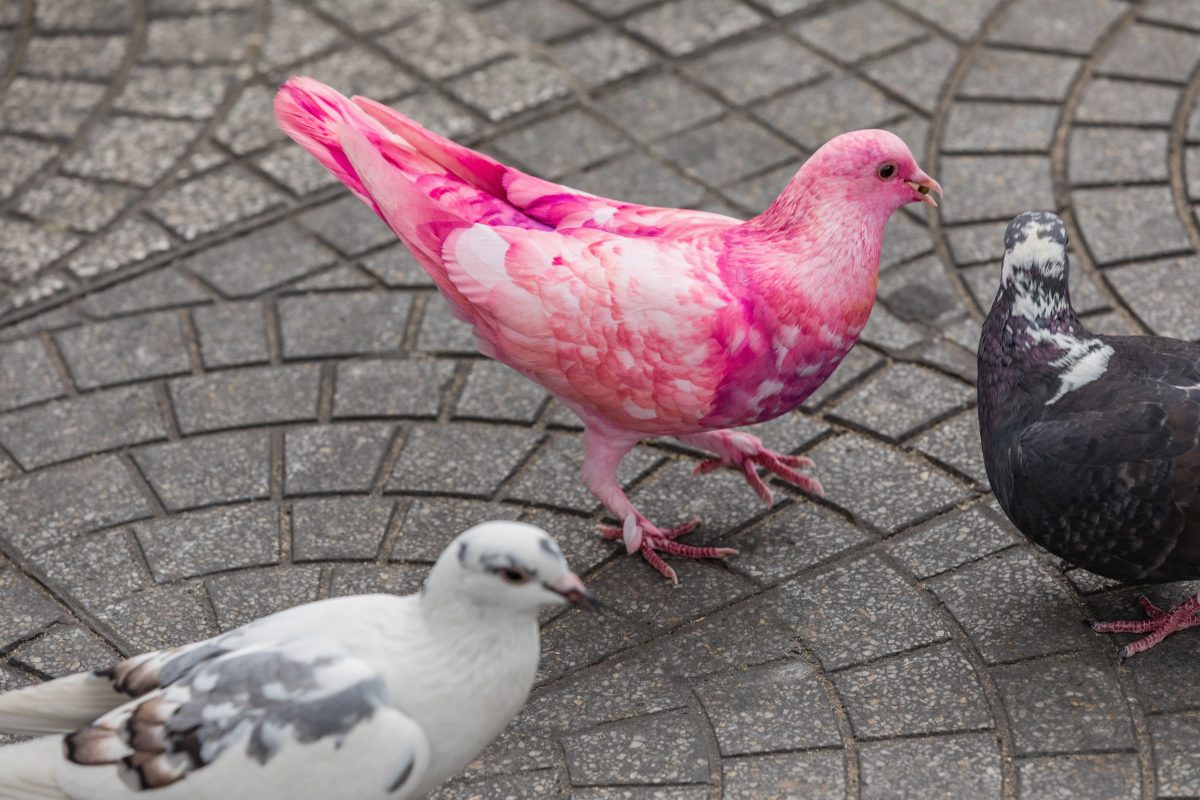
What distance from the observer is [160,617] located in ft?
12.5

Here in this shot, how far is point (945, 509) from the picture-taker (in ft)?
13.2

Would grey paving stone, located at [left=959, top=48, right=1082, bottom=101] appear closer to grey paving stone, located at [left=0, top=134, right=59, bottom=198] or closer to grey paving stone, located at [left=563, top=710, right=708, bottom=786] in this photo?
Result: grey paving stone, located at [left=563, top=710, right=708, bottom=786]

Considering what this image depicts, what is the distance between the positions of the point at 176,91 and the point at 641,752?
11.9ft

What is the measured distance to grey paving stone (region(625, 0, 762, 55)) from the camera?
5.89 meters

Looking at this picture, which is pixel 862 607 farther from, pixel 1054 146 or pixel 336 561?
pixel 1054 146

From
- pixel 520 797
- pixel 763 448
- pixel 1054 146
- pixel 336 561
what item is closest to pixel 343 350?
pixel 336 561

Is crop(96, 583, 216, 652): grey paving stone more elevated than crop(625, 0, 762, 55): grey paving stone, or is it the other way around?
crop(625, 0, 762, 55): grey paving stone

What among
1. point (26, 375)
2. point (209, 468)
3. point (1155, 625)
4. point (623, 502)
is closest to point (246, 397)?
point (209, 468)

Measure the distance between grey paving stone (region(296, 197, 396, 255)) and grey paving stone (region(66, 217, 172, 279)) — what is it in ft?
1.68

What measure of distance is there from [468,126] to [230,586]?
7.53 feet

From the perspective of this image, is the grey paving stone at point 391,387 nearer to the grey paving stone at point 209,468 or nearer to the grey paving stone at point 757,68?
the grey paving stone at point 209,468

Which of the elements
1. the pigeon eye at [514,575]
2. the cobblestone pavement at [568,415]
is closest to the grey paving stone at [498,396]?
the cobblestone pavement at [568,415]

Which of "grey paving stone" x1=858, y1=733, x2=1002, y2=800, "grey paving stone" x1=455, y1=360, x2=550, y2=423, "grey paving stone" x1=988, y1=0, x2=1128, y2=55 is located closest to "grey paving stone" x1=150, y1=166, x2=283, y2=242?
"grey paving stone" x1=455, y1=360, x2=550, y2=423

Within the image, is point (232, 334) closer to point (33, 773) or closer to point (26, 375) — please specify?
point (26, 375)
